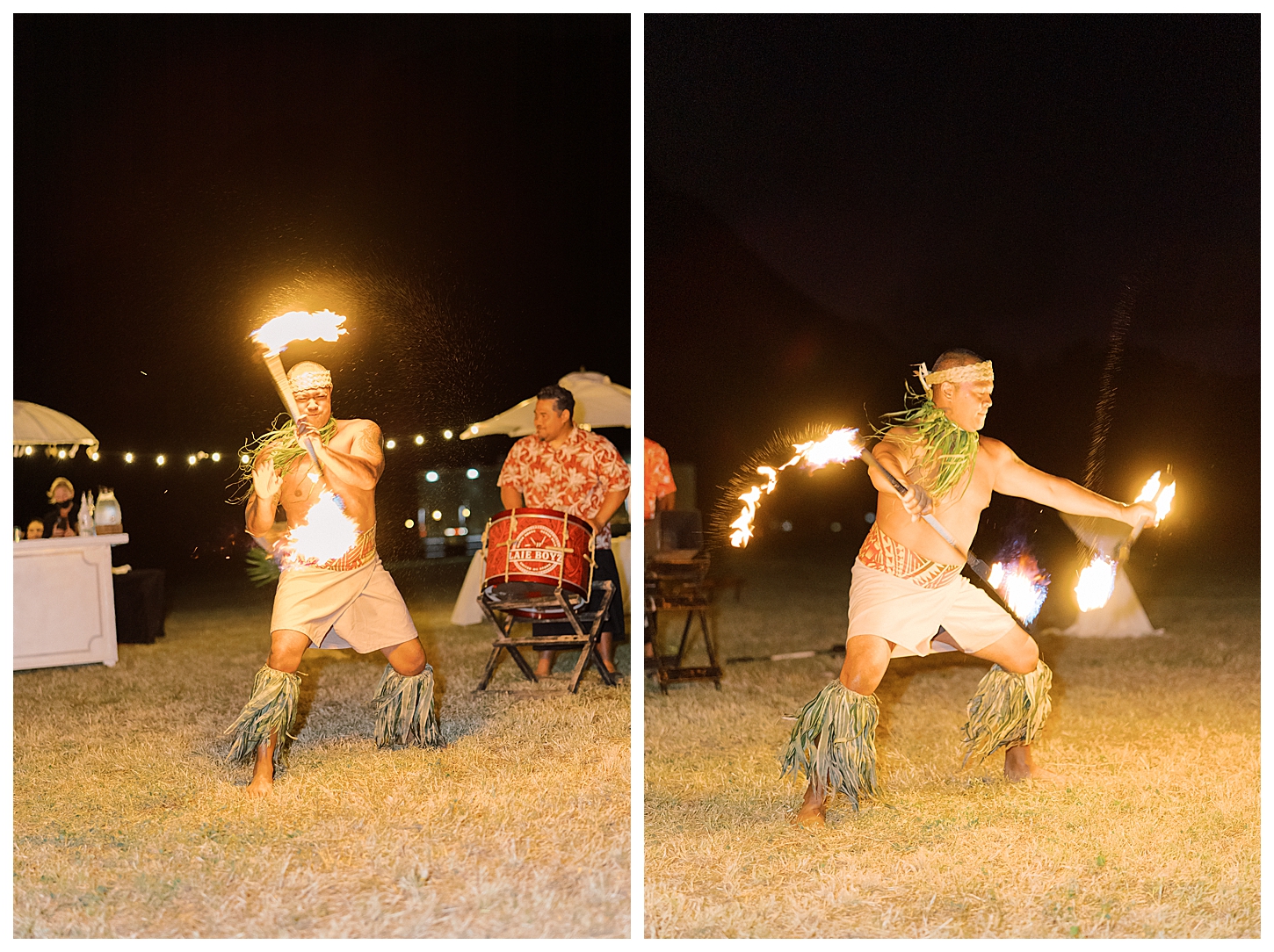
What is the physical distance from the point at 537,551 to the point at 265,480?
1360 mm

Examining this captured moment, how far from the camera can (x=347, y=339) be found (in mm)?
4320

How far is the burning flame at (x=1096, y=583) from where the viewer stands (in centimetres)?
336

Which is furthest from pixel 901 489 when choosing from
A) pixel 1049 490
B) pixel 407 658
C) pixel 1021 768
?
pixel 407 658

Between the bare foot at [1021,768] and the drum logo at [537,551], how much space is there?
1923 millimetres

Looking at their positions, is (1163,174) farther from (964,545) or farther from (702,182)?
(964,545)

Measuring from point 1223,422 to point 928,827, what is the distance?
19.6 ft

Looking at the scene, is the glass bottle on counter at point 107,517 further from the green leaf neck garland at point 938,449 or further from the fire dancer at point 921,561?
the green leaf neck garland at point 938,449

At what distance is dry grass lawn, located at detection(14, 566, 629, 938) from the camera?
286 centimetres

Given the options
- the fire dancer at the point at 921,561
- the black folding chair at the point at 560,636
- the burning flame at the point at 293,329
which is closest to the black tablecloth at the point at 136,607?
the black folding chair at the point at 560,636

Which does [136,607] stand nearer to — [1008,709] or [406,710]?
[406,710]

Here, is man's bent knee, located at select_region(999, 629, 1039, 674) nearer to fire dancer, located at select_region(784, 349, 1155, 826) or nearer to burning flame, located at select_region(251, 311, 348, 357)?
fire dancer, located at select_region(784, 349, 1155, 826)

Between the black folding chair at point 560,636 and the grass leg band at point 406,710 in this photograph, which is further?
the black folding chair at point 560,636

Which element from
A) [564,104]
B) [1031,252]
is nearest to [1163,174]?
[1031,252]

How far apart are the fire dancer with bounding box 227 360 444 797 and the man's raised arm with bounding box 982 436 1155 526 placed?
2047mm
